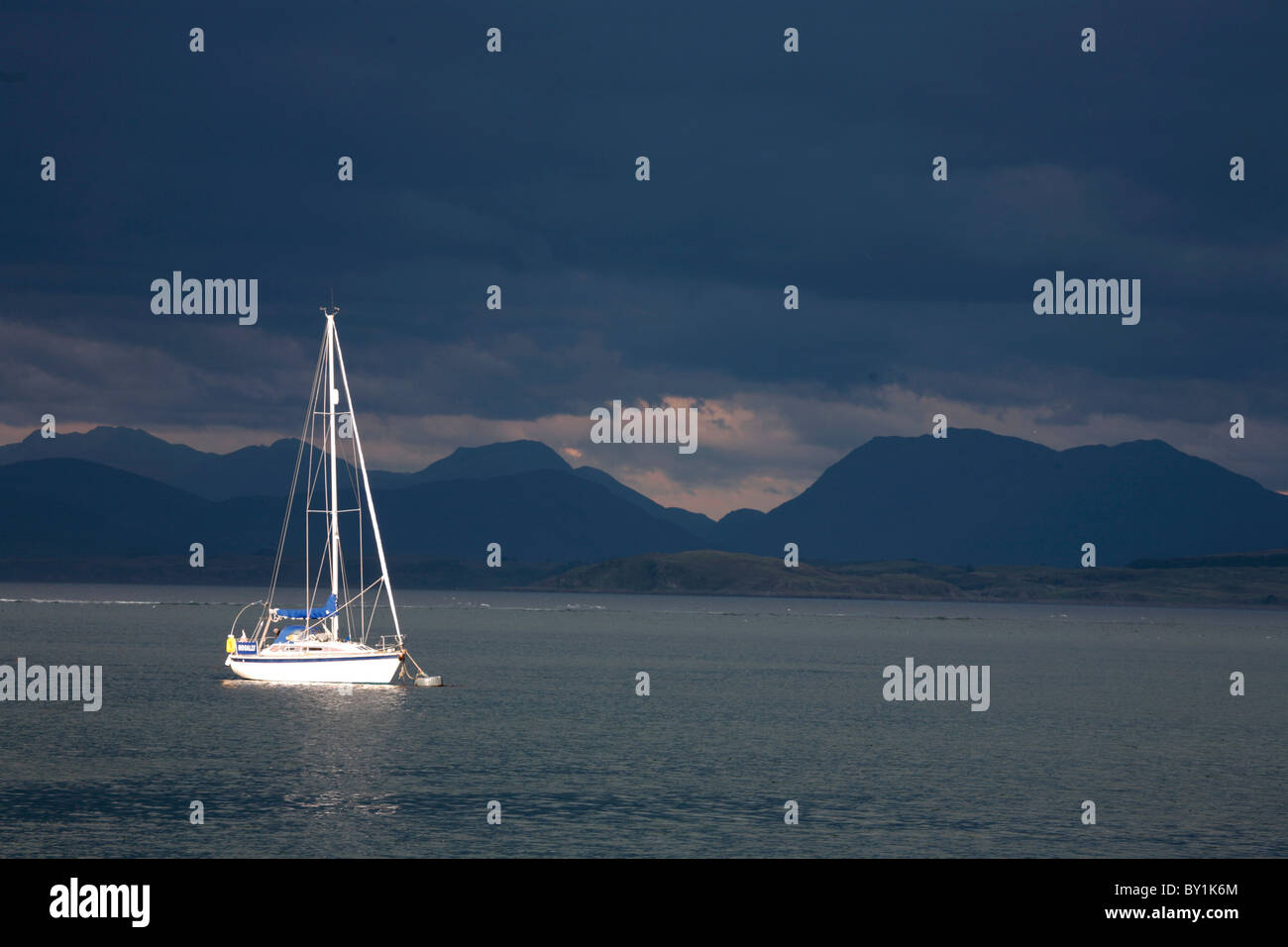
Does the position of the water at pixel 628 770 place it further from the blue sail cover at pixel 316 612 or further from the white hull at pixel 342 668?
the blue sail cover at pixel 316 612

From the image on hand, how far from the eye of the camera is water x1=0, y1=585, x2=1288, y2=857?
48.7m

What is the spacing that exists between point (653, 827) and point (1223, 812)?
25992 millimetres

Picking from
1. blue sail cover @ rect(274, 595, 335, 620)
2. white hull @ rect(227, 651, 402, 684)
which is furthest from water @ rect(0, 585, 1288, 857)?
blue sail cover @ rect(274, 595, 335, 620)

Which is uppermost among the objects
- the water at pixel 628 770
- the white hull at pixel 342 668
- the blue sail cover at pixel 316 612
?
the blue sail cover at pixel 316 612

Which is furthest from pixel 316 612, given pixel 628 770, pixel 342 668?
pixel 628 770

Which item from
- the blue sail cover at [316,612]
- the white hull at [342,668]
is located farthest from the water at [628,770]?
the blue sail cover at [316,612]

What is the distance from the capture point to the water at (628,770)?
160 ft

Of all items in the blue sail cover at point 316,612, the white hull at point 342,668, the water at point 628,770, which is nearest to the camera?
the water at point 628,770

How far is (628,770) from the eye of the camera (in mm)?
66688

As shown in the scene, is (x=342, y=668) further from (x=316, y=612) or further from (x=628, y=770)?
(x=628, y=770)

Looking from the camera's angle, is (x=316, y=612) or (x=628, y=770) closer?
(x=628, y=770)

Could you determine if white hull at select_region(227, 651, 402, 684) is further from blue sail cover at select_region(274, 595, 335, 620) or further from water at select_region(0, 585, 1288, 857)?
blue sail cover at select_region(274, 595, 335, 620)

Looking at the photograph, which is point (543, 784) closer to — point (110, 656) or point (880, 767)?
point (880, 767)

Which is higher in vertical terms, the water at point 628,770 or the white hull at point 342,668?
the white hull at point 342,668
